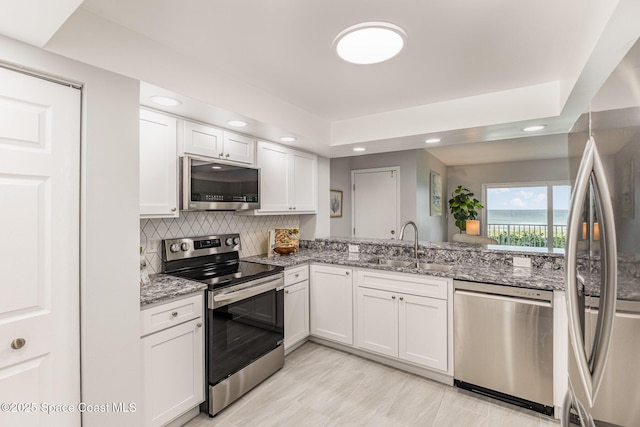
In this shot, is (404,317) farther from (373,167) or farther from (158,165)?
(373,167)

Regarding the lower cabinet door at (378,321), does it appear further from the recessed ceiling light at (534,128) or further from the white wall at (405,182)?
the white wall at (405,182)

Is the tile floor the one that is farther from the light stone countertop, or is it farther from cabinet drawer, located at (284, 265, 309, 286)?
the light stone countertop

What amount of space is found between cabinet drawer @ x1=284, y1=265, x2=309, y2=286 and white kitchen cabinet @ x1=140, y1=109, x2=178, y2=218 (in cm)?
115

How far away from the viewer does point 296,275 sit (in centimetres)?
298

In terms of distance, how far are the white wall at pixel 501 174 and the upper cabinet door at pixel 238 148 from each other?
5726mm

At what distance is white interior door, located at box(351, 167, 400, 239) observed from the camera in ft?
16.8

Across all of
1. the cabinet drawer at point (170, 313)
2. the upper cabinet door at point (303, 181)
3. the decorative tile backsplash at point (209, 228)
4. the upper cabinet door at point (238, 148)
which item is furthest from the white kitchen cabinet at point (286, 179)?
the cabinet drawer at point (170, 313)

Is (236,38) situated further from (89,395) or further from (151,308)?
(89,395)

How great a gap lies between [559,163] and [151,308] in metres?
7.68

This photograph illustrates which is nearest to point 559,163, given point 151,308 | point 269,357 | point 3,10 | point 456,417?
point 456,417

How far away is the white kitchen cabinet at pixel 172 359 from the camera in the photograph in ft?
5.73

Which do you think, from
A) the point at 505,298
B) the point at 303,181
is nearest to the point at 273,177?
the point at 303,181

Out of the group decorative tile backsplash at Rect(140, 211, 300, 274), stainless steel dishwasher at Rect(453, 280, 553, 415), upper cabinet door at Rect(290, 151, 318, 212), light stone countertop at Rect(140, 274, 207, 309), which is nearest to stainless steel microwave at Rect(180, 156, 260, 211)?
decorative tile backsplash at Rect(140, 211, 300, 274)

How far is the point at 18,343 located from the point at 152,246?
111cm
